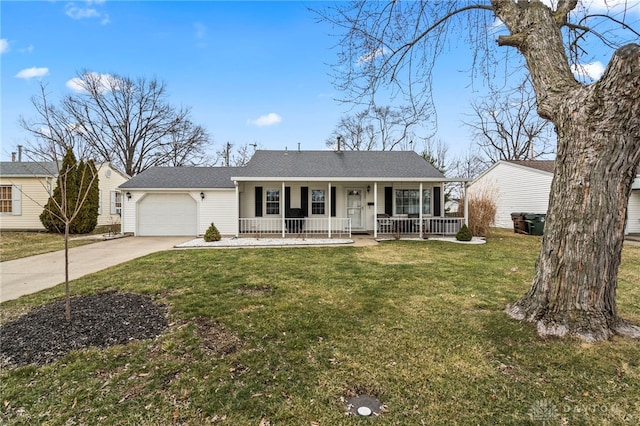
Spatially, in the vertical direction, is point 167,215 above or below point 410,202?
below

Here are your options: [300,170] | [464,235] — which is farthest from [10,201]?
[464,235]

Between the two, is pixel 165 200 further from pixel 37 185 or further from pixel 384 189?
pixel 384 189

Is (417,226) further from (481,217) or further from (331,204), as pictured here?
(331,204)

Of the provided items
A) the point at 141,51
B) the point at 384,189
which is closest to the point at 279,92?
the point at 141,51

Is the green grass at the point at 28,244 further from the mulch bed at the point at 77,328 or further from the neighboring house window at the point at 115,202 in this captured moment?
the mulch bed at the point at 77,328

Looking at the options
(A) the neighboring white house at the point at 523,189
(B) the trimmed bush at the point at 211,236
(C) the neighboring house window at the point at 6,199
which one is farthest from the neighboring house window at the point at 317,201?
(C) the neighboring house window at the point at 6,199

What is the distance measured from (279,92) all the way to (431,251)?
948cm

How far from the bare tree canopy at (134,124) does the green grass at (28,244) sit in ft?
43.8

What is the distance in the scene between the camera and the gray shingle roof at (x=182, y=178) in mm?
13367

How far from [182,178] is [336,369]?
13.6 m

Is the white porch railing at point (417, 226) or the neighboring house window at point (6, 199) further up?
the neighboring house window at point (6, 199)

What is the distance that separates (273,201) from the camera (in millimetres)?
13820

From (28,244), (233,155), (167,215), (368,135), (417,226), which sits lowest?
(28,244)

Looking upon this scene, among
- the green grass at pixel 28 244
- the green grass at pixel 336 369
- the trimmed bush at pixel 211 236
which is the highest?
the trimmed bush at pixel 211 236
